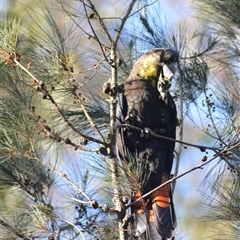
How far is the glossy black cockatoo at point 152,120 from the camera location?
241 cm

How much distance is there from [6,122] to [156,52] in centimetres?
64

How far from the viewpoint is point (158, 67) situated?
2676 mm

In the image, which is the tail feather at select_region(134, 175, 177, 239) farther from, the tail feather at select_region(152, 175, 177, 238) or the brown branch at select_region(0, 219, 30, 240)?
the brown branch at select_region(0, 219, 30, 240)

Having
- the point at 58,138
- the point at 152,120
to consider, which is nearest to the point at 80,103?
the point at 58,138

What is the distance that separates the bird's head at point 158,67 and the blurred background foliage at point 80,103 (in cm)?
6

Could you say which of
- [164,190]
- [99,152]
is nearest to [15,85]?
[99,152]

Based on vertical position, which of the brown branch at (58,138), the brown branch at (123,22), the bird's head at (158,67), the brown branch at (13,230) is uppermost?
the bird's head at (158,67)

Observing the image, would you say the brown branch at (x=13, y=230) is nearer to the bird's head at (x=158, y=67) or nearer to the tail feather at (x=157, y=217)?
the tail feather at (x=157, y=217)

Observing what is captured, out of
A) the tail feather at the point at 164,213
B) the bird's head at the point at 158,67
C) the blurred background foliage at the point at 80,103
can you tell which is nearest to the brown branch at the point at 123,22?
the blurred background foliage at the point at 80,103

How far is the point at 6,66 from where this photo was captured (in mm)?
2355

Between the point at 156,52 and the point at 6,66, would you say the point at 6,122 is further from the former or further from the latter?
the point at 156,52

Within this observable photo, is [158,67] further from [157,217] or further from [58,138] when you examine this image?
[58,138]

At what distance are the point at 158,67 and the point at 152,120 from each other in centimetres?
21

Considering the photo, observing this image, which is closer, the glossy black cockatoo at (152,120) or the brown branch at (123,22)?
the brown branch at (123,22)
